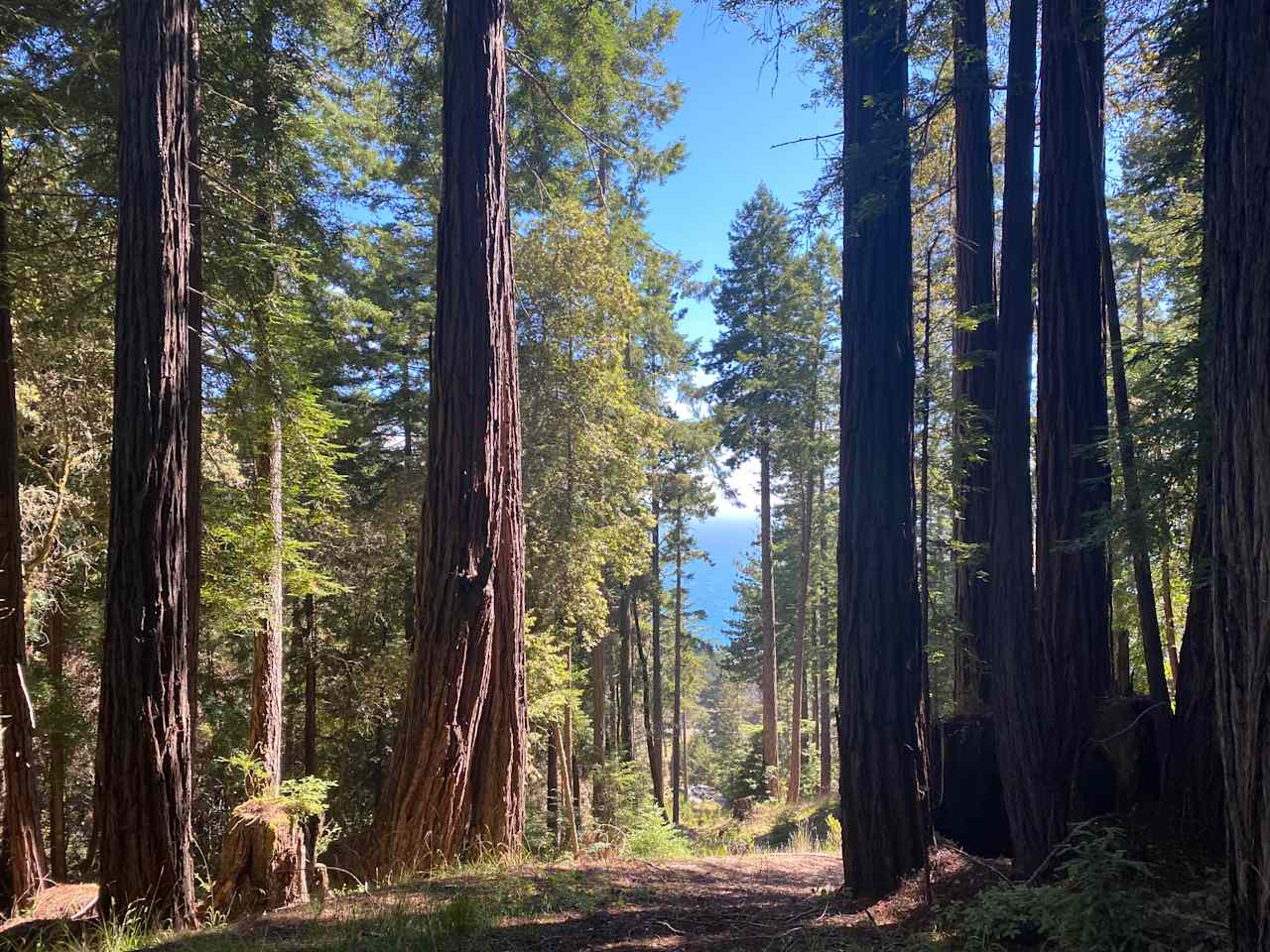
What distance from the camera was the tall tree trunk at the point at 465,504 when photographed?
5320 millimetres

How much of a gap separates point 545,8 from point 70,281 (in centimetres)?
620

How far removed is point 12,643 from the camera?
7.28 meters

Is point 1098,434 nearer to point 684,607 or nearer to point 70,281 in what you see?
point 70,281

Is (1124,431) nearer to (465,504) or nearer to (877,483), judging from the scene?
(877,483)

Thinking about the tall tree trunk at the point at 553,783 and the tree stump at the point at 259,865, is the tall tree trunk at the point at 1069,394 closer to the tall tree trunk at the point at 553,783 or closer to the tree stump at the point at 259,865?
the tree stump at the point at 259,865

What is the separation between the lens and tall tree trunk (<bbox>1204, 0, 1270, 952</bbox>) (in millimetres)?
2338

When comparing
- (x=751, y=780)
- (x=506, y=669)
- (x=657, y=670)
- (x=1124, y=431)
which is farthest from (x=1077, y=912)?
(x=751, y=780)

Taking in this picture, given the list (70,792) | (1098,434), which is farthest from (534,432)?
(70,792)

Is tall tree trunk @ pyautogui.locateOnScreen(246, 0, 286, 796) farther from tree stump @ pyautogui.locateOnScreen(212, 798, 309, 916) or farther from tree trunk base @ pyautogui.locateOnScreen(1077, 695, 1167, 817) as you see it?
tree trunk base @ pyautogui.locateOnScreen(1077, 695, 1167, 817)

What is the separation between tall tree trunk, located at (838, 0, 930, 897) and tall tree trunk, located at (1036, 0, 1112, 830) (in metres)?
1.87

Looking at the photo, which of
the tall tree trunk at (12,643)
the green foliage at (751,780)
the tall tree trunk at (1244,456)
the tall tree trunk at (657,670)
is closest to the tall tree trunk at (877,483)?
the tall tree trunk at (1244,456)

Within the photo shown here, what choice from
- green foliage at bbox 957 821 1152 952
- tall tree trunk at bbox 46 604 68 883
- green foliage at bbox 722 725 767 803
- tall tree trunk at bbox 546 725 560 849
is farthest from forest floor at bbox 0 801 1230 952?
green foliage at bbox 722 725 767 803

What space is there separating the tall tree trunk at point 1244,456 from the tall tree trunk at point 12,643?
9880mm

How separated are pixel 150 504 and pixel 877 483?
5287 mm
